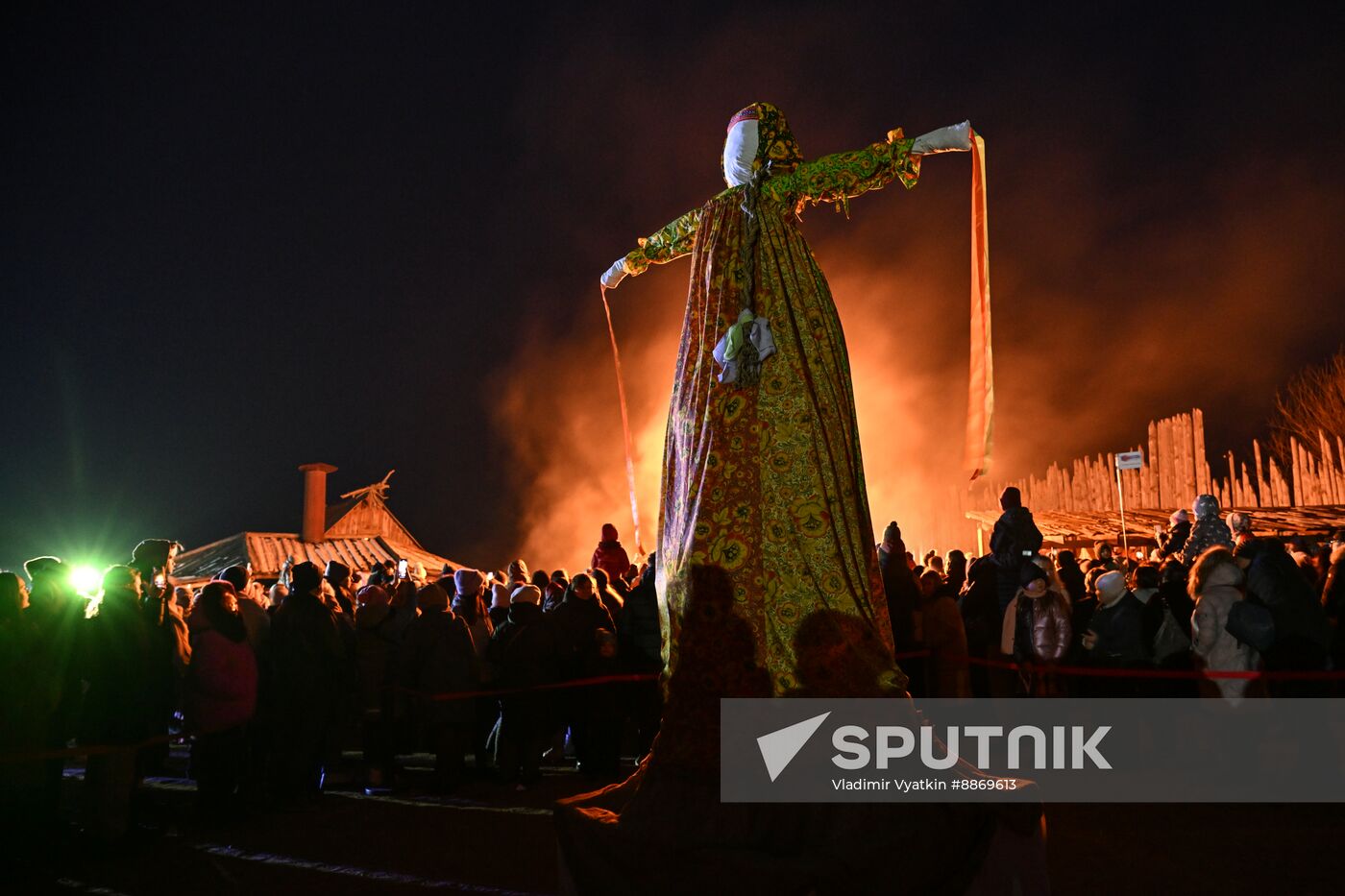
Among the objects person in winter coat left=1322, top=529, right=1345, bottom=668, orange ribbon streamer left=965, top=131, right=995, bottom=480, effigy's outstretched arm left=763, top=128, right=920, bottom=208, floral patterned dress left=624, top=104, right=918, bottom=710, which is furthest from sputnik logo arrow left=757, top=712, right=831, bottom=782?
person in winter coat left=1322, top=529, right=1345, bottom=668

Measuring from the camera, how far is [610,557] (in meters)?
10.4

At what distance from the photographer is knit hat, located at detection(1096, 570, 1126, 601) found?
748 cm

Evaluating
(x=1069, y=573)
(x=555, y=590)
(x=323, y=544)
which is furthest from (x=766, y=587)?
(x=323, y=544)

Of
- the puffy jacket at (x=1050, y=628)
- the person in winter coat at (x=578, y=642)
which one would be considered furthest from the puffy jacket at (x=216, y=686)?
the puffy jacket at (x=1050, y=628)

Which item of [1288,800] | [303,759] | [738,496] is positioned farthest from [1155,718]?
[303,759]

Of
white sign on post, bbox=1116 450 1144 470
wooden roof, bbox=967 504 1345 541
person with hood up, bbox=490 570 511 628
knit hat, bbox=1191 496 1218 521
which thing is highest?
white sign on post, bbox=1116 450 1144 470

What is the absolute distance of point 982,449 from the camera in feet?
12.0

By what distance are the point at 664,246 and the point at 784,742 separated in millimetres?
2296

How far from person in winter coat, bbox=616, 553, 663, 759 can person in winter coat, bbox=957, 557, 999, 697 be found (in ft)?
9.37

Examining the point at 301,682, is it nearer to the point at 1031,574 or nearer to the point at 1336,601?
the point at 1031,574

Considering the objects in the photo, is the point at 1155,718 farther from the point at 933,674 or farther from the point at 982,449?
the point at 982,449

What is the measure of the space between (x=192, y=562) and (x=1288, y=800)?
18.0m

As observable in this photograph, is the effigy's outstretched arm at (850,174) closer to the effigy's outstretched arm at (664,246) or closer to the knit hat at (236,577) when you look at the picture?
the effigy's outstretched arm at (664,246)

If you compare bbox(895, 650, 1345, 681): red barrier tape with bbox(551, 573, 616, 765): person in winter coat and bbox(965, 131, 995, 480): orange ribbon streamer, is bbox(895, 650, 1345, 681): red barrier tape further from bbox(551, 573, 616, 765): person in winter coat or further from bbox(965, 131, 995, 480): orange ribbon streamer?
bbox(965, 131, 995, 480): orange ribbon streamer
